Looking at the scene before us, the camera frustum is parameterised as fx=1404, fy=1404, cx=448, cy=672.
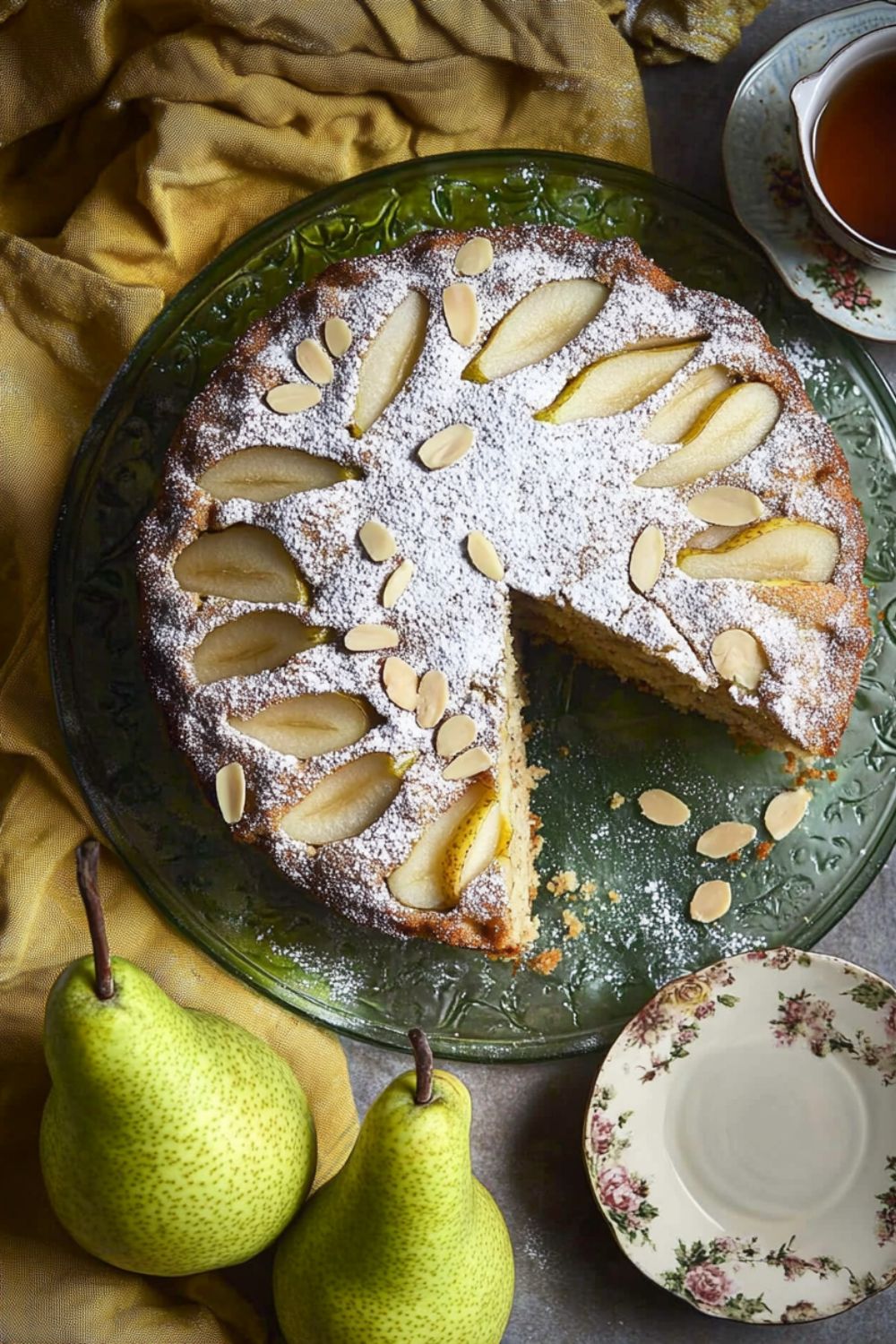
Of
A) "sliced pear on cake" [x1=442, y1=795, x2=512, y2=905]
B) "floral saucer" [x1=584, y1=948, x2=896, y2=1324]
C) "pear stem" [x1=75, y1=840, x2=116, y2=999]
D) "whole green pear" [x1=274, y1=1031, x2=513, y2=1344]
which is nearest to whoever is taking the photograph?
"pear stem" [x1=75, y1=840, x2=116, y2=999]

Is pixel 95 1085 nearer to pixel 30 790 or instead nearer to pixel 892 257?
pixel 30 790

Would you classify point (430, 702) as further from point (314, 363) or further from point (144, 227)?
point (144, 227)

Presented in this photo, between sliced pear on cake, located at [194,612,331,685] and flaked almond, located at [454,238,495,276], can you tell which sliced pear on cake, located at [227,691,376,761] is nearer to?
sliced pear on cake, located at [194,612,331,685]

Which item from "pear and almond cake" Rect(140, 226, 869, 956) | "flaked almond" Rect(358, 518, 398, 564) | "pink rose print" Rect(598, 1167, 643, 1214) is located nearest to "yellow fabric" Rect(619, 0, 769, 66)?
"pear and almond cake" Rect(140, 226, 869, 956)

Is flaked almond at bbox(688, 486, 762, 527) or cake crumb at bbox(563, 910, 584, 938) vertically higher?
flaked almond at bbox(688, 486, 762, 527)

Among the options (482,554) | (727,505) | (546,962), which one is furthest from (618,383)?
(546,962)

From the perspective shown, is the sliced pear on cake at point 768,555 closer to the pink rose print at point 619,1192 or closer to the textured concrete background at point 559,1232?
the textured concrete background at point 559,1232

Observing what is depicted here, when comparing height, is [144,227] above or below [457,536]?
above
